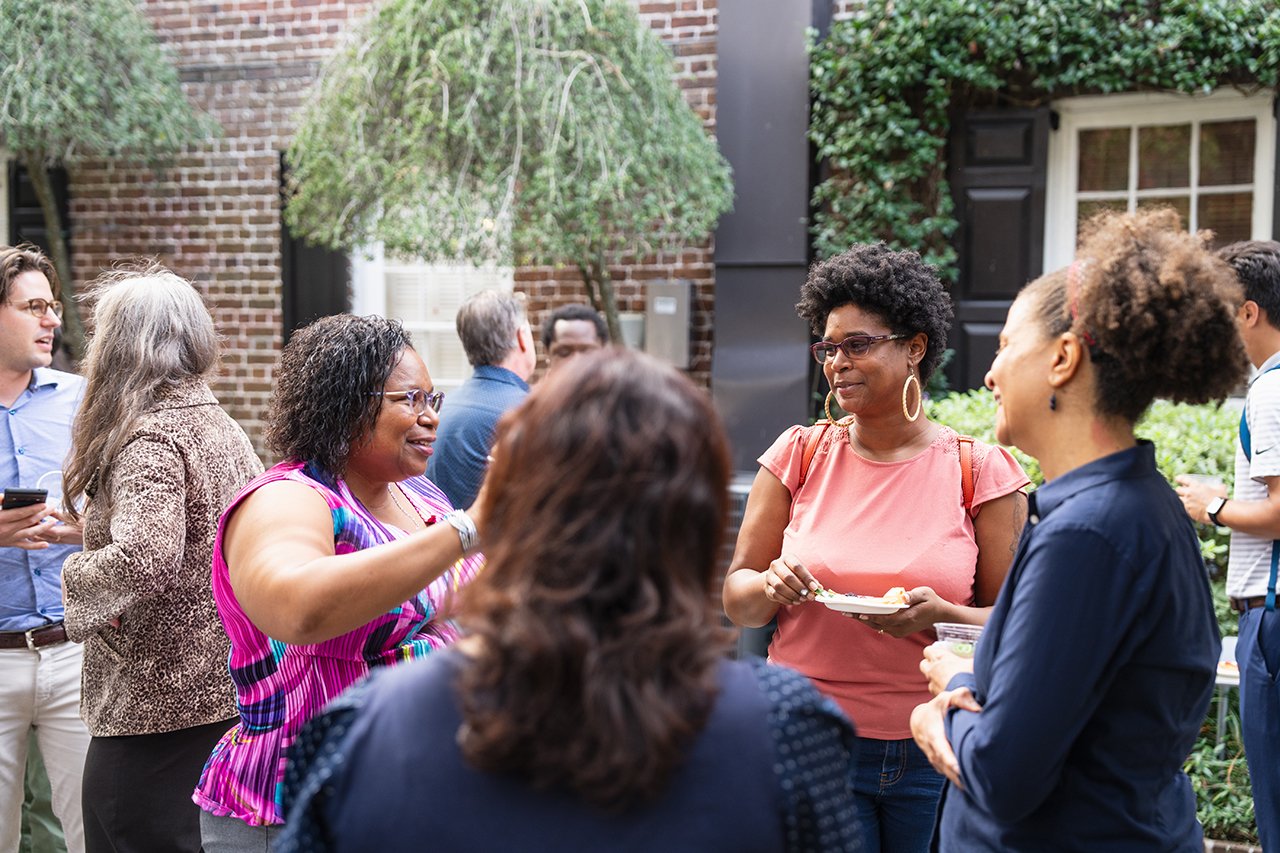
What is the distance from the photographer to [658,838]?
126 cm

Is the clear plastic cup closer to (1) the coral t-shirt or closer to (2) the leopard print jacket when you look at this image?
(1) the coral t-shirt

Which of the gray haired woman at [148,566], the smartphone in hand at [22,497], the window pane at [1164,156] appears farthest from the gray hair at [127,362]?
the window pane at [1164,156]

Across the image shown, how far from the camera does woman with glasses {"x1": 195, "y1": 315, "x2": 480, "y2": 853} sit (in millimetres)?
2119

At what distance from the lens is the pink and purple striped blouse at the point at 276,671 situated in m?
2.31

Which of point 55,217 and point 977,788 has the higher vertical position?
point 55,217

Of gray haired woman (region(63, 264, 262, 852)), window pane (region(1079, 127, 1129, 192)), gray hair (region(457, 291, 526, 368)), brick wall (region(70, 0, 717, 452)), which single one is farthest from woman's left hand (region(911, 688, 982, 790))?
brick wall (region(70, 0, 717, 452))

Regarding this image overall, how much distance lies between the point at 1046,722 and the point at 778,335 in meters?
5.93

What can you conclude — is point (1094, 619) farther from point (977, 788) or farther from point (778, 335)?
point (778, 335)

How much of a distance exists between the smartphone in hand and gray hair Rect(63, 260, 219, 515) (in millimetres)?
119

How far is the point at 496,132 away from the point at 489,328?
196cm

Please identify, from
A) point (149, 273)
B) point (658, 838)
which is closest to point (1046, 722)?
point (658, 838)

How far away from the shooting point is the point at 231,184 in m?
8.73

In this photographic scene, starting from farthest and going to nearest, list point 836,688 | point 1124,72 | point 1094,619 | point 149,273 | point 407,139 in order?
point 1124,72, point 407,139, point 149,273, point 836,688, point 1094,619

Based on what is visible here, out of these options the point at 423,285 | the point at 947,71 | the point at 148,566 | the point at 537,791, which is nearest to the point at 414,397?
the point at 148,566
